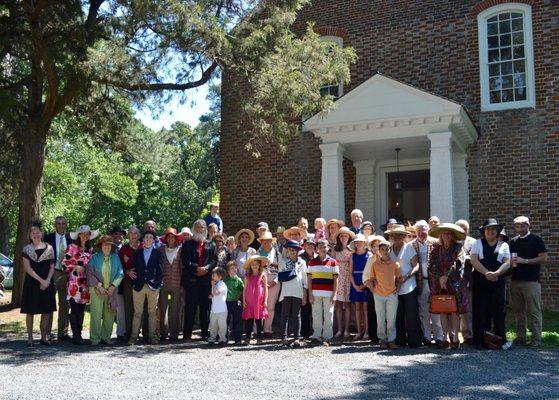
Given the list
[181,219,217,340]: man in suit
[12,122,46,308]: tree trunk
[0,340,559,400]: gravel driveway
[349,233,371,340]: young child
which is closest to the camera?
[0,340,559,400]: gravel driveway

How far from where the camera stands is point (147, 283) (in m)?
8.81

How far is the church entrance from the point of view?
14.3 metres

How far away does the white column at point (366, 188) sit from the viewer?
14172 mm

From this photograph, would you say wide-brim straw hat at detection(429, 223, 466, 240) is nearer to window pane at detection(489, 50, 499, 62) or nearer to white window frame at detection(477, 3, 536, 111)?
white window frame at detection(477, 3, 536, 111)

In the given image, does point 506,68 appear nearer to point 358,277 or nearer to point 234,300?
point 358,277

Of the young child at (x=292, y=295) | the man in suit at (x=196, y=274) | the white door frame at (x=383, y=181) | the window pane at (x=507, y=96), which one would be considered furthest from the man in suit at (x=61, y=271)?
the window pane at (x=507, y=96)

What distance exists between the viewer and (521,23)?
13.4m

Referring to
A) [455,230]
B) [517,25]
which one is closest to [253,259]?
[455,230]

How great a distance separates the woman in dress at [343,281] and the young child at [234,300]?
55.1 inches

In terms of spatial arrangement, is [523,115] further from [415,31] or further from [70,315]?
[70,315]

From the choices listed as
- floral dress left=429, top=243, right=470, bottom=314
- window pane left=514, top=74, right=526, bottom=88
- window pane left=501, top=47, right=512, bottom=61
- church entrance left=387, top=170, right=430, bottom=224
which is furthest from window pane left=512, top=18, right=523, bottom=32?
floral dress left=429, top=243, right=470, bottom=314

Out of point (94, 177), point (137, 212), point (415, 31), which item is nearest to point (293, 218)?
point (415, 31)

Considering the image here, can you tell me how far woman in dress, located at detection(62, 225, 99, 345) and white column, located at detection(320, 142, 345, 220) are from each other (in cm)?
519

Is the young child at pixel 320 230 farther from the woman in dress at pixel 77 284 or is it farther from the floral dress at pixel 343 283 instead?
the woman in dress at pixel 77 284
